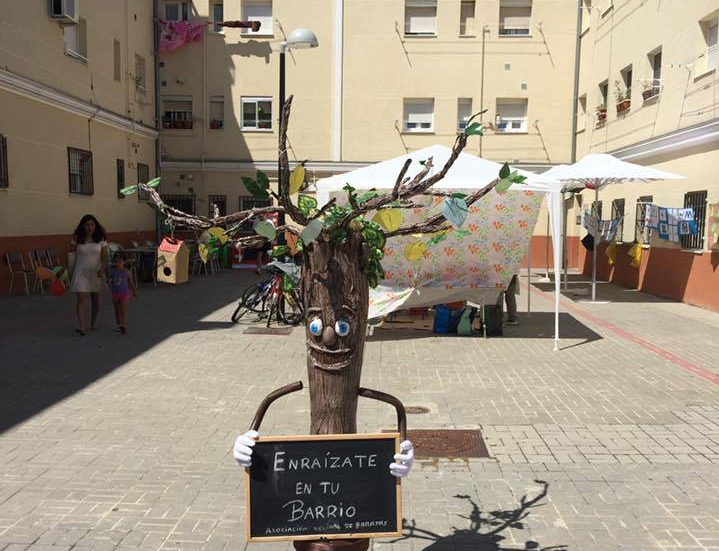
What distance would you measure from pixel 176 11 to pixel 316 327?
21.9 meters

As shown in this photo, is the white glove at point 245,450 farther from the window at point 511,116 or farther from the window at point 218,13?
the window at point 218,13

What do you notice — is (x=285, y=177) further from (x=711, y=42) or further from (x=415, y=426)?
(x=711, y=42)

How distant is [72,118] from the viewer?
1602 centimetres

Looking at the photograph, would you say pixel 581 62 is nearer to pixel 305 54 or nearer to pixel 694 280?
pixel 305 54

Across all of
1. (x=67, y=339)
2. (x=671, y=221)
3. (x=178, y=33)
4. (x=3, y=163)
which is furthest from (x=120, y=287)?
(x=178, y=33)

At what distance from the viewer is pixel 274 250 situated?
10.6ft

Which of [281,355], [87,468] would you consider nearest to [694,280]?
[281,355]

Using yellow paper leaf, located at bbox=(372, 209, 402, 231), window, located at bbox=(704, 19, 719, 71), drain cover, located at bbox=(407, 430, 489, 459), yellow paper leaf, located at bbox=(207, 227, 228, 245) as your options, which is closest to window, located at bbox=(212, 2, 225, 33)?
window, located at bbox=(704, 19, 719, 71)

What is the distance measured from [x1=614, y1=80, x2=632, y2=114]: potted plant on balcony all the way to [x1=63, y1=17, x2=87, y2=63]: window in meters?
13.7

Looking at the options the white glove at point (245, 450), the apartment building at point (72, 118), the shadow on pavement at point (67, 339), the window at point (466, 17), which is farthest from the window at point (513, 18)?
the white glove at point (245, 450)

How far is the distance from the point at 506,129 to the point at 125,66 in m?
11.9

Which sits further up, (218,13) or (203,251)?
(218,13)

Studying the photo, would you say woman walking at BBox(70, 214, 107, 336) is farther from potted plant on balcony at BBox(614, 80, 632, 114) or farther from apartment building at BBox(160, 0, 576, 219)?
potted plant on balcony at BBox(614, 80, 632, 114)

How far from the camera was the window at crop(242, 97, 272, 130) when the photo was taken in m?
21.9
